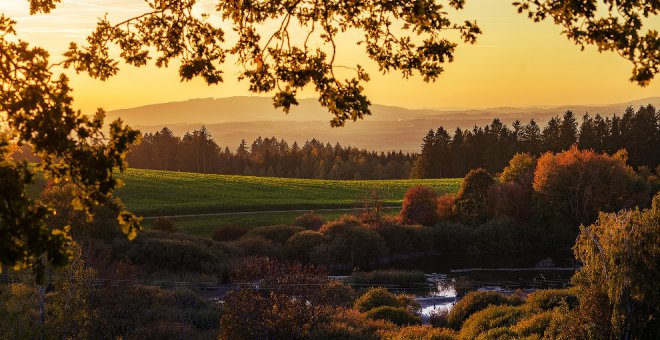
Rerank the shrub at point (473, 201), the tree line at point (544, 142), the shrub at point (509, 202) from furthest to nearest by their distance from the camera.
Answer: the tree line at point (544, 142) → the shrub at point (509, 202) → the shrub at point (473, 201)

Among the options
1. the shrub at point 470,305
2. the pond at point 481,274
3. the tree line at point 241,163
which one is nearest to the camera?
the shrub at point 470,305

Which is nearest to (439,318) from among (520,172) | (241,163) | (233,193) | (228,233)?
(228,233)

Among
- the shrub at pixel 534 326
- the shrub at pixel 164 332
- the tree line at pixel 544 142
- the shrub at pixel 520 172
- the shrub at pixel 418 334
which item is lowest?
the shrub at pixel 418 334

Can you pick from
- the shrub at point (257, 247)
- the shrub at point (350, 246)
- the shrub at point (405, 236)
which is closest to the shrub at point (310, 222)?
the shrub at point (350, 246)

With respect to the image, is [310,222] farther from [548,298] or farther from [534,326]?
[534,326]

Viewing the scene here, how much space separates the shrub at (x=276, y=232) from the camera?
56.3 metres

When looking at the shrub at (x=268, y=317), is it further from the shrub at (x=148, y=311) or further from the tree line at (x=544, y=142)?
the tree line at (x=544, y=142)

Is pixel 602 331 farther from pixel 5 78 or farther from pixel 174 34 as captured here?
pixel 5 78

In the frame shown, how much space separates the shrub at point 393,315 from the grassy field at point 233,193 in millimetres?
41176

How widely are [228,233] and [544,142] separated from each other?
6720cm

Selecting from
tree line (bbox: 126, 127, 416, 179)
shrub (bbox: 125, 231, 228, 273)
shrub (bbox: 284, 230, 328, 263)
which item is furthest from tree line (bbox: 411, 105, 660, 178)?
shrub (bbox: 125, 231, 228, 273)

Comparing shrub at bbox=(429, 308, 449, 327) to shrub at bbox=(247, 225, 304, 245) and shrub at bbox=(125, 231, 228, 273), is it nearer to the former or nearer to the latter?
shrub at bbox=(125, 231, 228, 273)

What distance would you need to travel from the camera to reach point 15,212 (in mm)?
6711

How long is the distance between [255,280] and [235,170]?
10826 cm
